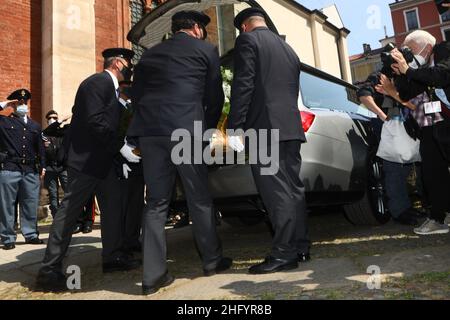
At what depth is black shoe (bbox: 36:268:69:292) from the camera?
2.84 m

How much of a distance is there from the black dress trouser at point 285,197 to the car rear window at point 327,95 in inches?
26.0

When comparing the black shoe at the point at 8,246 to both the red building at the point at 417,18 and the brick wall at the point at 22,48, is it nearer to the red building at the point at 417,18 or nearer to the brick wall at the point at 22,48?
the brick wall at the point at 22,48

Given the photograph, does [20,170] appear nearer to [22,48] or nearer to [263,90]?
[263,90]

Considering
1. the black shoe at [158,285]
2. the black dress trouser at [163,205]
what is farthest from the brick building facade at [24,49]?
the black shoe at [158,285]

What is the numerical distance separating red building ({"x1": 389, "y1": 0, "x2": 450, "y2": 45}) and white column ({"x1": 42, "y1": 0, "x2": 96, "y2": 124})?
39849 mm

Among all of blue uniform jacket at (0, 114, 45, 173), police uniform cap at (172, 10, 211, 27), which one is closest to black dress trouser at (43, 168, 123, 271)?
police uniform cap at (172, 10, 211, 27)

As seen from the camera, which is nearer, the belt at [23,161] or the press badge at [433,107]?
the press badge at [433,107]

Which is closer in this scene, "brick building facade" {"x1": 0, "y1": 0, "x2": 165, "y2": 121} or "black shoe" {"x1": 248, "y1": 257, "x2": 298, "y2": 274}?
"black shoe" {"x1": 248, "y1": 257, "x2": 298, "y2": 274}

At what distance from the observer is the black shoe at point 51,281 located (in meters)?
2.84

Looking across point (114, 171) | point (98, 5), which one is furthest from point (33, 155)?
point (98, 5)

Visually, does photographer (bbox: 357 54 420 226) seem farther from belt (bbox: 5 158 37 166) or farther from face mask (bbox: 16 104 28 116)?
face mask (bbox: 16 104 28 116)

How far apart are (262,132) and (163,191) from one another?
0.83 metres
